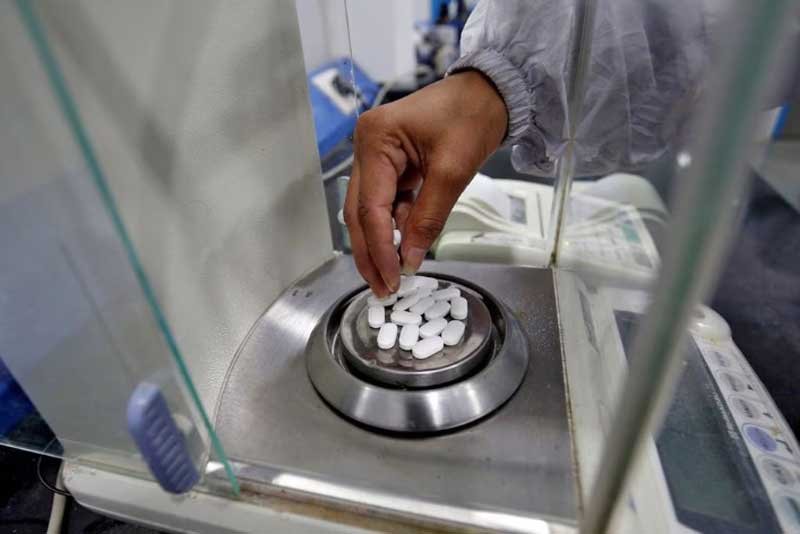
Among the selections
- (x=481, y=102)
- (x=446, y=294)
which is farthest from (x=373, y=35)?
(x=446, y=294)

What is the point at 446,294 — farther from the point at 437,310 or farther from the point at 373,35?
the point at 373,35

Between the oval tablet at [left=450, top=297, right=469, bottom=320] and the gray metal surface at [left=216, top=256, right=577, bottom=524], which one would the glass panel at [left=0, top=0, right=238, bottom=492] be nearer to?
the gray metal surface at [left=216, top=256, right=577, bottom=524]

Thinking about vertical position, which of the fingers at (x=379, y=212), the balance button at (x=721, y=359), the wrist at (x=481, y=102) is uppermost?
the wrist at (x=481, y=102)

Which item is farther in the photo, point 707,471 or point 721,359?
point 721,359

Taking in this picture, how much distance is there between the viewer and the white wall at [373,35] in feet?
1.88

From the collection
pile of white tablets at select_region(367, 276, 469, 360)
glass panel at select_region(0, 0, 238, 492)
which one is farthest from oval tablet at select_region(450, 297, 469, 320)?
glass panel at select_region(0, 0, 238, 492)

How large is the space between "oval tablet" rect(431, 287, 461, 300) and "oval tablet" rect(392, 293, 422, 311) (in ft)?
0.06

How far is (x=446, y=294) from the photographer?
0.46 m

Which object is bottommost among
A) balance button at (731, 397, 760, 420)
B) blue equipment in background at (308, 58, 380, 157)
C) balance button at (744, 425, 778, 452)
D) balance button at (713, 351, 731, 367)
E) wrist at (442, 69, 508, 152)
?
balance button at (713, 351, 731, 367)

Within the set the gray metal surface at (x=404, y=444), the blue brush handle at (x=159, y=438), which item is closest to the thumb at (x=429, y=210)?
the gray metal surface at (x=404, y=444)

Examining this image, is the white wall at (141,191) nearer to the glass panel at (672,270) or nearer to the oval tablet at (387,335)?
the oval tablet at (387,335)

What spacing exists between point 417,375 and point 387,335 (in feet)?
0.16

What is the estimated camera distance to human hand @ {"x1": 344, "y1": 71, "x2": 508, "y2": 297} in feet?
1.41

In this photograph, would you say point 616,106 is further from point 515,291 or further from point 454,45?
point 454,45
